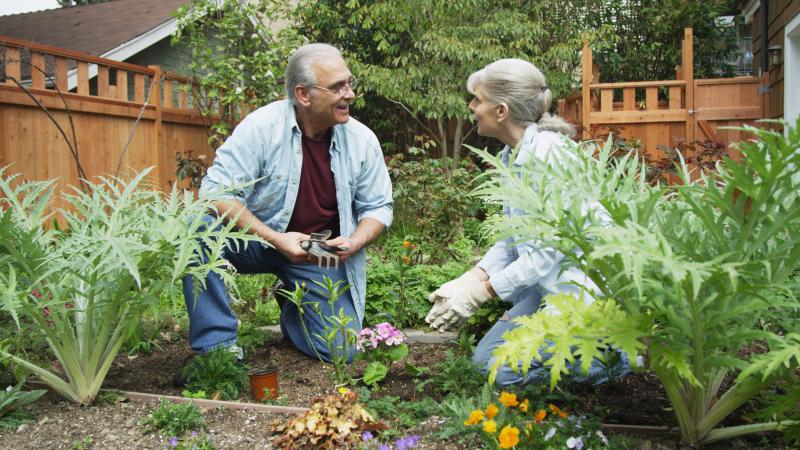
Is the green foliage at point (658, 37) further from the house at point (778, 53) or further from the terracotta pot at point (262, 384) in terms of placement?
the terracotta pot at point (262, 384)

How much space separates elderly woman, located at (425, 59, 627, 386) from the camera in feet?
8.11

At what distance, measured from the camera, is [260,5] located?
9.55 metres

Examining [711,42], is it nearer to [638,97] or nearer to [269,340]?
[638,97]

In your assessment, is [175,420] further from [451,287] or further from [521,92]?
[521,92]

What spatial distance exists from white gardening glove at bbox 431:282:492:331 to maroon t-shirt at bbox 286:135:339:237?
40.4 inches

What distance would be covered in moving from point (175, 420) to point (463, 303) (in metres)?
1.04

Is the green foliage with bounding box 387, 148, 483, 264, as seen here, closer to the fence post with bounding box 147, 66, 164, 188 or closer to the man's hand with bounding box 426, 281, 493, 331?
the man's hand with bounding box 426, 281, 493, 331

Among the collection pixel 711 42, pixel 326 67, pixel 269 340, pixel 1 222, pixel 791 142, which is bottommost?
pixel 269 340

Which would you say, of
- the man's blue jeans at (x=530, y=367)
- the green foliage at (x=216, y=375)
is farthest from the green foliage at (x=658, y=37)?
the green foliage at (x=216, y=375)

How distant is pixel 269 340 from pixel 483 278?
1.27 metres

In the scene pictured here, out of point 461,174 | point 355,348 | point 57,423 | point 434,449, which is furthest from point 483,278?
point 461,174

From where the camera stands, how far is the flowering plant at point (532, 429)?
1.86 meters

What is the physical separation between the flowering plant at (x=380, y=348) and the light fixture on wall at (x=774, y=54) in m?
6.88

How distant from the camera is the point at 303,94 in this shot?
3.29m
